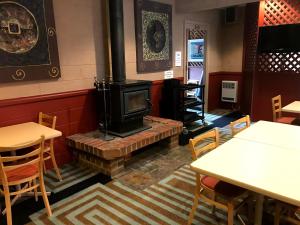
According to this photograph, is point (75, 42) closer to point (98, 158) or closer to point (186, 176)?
point (98, 158)

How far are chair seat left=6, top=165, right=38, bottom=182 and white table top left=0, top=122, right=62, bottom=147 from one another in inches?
9.8

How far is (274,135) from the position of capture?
2.07 metres

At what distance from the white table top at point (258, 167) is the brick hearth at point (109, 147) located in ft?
4.40

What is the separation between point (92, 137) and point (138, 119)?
692 millimetres

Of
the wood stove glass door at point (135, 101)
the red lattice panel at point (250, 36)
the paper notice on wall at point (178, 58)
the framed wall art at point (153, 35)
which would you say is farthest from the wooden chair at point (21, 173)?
the red lattice panel at point (250, 36)

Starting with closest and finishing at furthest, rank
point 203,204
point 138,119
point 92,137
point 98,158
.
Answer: point 203,204 → point 98,158 → point 92,137 → point 138,119

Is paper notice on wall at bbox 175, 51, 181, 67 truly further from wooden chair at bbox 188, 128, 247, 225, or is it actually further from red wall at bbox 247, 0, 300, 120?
wooden chair at bbox 188, 128, 247, 225

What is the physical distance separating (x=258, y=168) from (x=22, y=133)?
6.88ft

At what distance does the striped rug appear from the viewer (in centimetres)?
207

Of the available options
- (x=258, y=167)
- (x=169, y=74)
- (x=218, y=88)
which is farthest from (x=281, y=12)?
(x=258, y=167)

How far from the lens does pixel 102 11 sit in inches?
130

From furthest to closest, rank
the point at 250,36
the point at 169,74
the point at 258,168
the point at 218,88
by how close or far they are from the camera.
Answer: the point at 218,88, the point at 250,36, the point at 169,74, the point at 258,168

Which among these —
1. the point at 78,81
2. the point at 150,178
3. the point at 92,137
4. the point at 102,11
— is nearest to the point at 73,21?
the point at 102,11

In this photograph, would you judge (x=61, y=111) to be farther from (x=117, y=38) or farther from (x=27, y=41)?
(x=117, y=38)
